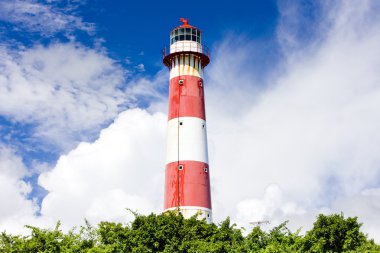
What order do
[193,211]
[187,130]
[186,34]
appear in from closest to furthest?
[193,211], [187,130], [186,34]

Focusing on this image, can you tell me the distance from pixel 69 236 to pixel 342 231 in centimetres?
2426

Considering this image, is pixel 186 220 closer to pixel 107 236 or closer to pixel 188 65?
pixel 107 236

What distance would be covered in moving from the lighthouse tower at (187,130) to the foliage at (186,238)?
12.8ft

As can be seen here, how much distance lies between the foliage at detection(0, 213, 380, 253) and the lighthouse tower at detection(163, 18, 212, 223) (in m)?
3.90

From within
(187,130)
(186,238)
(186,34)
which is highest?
(186,34)

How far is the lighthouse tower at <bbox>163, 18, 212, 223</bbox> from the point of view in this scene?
5712 centimetres

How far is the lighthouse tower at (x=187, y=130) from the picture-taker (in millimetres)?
57125

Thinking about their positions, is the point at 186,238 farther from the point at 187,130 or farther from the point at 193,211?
the point at 187,130

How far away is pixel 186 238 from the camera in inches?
1930

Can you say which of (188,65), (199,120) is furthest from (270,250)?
(188,65)

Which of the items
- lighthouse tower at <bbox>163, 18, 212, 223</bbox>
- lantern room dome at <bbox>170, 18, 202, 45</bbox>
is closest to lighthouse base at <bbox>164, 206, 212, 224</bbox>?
lighthouse tower at <bbox>163, 18, 212, 223</bbox>

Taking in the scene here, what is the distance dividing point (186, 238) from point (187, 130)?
1369 cm

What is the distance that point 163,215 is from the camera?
50844 millimetres

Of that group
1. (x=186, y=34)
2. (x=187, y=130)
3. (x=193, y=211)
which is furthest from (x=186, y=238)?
(x=186, y=34)
